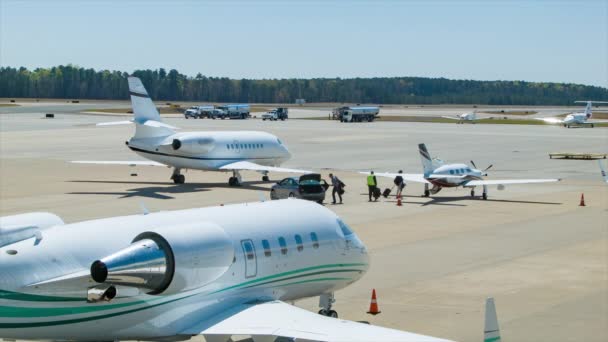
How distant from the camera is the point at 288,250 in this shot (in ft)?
61.4

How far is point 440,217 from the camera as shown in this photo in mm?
42344

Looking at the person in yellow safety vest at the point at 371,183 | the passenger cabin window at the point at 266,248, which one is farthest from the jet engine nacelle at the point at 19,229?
the person in yellow safety vest at the point at 371,183

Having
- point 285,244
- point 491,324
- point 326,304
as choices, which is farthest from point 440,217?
point 491,324

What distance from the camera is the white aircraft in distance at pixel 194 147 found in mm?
54062

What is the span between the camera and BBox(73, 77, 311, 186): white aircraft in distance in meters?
54.1

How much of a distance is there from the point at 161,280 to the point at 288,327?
87.3 inches

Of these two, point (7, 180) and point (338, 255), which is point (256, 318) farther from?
point (7, 180)

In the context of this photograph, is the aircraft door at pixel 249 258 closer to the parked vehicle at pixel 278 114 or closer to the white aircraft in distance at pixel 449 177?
the white aircraft in distance at pixel 449 177

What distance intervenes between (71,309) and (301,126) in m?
116

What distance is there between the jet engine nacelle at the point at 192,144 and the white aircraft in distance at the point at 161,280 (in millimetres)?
36632

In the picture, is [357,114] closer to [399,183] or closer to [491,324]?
[399,183]

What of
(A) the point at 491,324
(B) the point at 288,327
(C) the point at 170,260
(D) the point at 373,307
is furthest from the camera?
(D) the point at 373,307

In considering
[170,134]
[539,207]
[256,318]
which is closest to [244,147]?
[170,134]

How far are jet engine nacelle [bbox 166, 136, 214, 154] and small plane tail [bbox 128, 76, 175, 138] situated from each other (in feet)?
2.97
